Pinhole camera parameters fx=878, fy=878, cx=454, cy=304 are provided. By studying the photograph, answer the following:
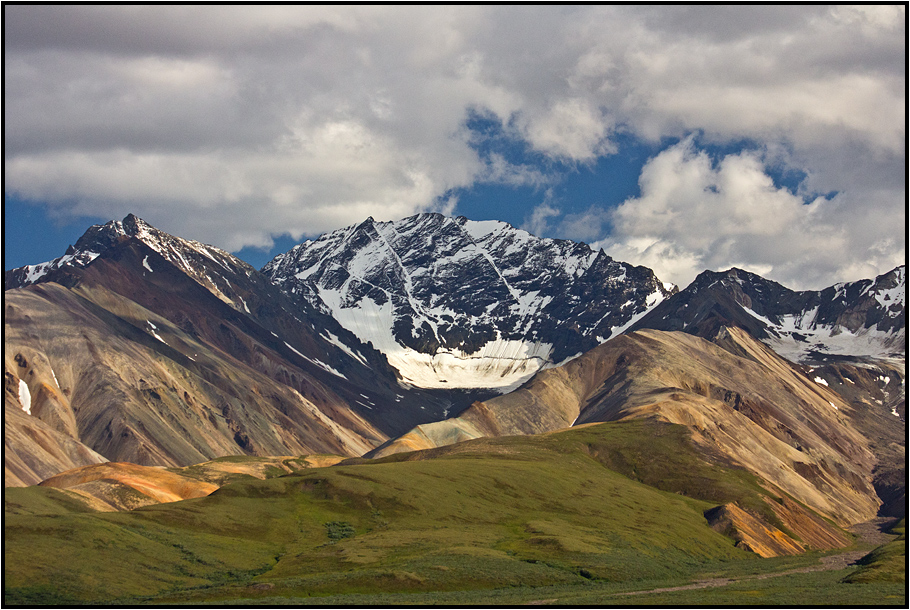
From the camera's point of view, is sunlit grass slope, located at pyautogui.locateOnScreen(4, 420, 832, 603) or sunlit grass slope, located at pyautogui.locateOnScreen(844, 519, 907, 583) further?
sunlit grass slope, located at pyautogui.locateOnScreen(844, 519, 907, 583)

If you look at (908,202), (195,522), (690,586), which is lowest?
(690,586)

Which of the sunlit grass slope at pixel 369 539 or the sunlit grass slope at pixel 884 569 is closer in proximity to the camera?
the sunlit grass slope at pixel 369 539

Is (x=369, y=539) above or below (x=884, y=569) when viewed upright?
above

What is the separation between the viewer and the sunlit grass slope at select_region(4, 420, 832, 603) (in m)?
98.2

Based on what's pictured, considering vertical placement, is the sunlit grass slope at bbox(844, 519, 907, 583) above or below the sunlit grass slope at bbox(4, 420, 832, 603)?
below

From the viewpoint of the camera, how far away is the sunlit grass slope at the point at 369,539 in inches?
3868

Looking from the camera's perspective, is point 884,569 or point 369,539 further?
point 369,539

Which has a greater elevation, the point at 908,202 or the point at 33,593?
the point at 908,202

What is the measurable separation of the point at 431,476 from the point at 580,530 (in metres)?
37.3

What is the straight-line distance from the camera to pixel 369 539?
129m

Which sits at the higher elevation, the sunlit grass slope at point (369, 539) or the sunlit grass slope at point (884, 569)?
the sunlit grass slope at point (369, 539)

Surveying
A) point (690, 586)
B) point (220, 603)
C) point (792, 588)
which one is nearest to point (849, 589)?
point (792, 588)

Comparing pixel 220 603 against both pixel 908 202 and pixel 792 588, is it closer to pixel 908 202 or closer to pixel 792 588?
pixel 792 588

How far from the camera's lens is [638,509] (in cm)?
17562
